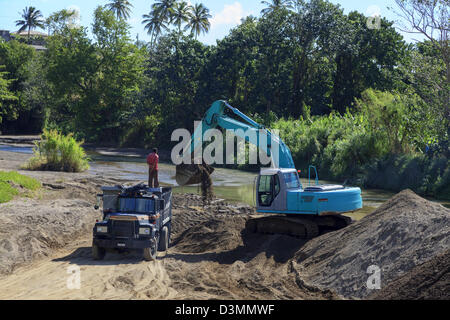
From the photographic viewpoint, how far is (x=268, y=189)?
53.7ft

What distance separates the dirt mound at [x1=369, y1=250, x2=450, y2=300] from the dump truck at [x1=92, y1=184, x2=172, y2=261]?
6.34 meters

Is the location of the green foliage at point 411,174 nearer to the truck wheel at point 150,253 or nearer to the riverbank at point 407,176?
the riverbank at point 407,176

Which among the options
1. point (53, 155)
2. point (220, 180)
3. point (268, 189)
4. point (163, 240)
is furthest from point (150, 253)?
point (220, 180)

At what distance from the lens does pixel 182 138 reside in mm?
58219

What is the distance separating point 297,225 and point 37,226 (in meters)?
8.53

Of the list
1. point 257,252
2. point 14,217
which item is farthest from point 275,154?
point 14,217

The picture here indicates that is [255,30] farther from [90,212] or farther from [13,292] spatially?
[13,292]

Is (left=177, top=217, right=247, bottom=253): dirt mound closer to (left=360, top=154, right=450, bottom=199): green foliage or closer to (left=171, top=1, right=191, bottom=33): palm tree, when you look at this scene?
(left=360, top=154, right=450, bottom=199): green foliage

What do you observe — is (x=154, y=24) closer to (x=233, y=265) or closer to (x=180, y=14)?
(x=180, y=14)

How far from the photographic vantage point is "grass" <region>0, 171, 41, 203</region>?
811 inches

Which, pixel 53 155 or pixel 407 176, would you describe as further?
pixel 53 155

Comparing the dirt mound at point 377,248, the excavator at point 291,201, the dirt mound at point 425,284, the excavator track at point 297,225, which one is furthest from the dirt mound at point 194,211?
the dirt mound at point 425,284

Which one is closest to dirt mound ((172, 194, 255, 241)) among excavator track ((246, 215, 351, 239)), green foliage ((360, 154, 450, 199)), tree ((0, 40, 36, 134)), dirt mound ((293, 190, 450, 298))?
excavator track ((246, 215, 351, 239))

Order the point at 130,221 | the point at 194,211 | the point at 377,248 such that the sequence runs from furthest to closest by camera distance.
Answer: the point at 194,211 < the point at 130,221 < the point at 377,248
